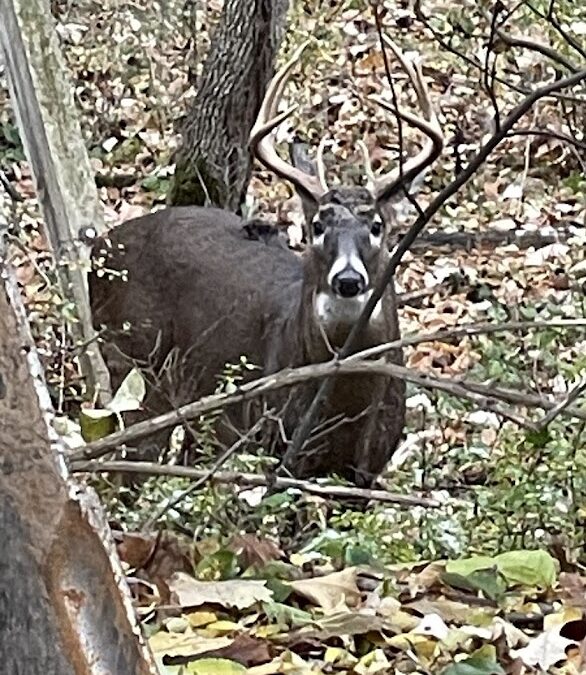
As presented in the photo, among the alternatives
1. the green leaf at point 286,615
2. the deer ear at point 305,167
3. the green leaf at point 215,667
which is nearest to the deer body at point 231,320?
the deer ear at point 305,167

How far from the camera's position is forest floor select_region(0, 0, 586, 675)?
3635 mm

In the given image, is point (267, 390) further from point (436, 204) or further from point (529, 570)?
point (436, 204)

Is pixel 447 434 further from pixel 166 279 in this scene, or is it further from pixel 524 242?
pixel 524 242

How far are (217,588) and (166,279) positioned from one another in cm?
510

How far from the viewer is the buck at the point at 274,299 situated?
7754 millimetres

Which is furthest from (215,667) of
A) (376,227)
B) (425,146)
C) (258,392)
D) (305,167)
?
(305,167)

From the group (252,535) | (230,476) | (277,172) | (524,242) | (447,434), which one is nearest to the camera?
(230,476)

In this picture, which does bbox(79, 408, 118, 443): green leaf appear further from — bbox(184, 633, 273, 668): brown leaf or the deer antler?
the deer antler

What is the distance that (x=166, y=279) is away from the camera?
29.1ft

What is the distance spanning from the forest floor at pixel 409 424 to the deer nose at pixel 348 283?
2.20ft

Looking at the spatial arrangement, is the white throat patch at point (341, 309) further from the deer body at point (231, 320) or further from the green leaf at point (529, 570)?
the green leaf at point (529, 570)

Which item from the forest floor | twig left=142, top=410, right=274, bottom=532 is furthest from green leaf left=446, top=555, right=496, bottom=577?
twig left=142, top=410, right=274, bottom=532

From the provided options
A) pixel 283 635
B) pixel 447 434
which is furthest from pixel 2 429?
pixel 447 434

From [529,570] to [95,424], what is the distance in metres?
1.09
